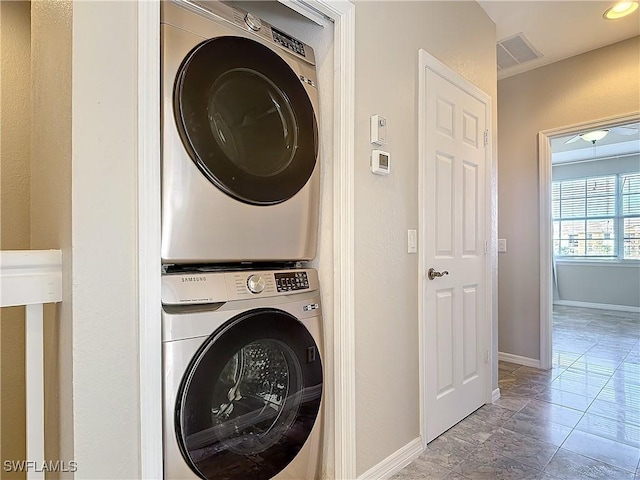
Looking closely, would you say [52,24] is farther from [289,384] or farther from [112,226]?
[289,384]

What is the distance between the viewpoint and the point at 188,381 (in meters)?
1.01

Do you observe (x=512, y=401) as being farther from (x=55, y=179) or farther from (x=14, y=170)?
(x=14, y=170)

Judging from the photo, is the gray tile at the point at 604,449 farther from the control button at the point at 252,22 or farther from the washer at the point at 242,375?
the control button at the point at 252,22

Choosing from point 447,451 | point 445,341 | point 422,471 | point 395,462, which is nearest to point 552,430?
point 447,451

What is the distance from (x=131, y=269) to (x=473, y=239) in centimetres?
208

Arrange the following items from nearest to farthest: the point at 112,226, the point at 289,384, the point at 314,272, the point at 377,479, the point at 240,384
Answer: the point at 112,226
the point at 240,384
the point at 289,384
the point at 314,272
the point at 377,479

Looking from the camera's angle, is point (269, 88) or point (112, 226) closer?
point (112, 226)

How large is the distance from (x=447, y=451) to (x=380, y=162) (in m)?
1.58

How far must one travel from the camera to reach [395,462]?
172cm

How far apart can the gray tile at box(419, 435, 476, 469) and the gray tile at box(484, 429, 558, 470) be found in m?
0.13

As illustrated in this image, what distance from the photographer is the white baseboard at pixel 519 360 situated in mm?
3232

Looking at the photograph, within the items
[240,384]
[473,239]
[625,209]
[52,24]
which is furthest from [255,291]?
[625,209]

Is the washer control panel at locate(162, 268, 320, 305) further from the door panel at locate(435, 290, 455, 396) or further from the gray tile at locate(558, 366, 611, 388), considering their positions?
the gray tile at locate(558, 366, 611, 388)

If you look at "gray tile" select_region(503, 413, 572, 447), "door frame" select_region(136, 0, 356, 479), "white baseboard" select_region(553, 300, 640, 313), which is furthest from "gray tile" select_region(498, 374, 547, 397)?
"white baseboard" select_region(553, 300, 640, 313)
